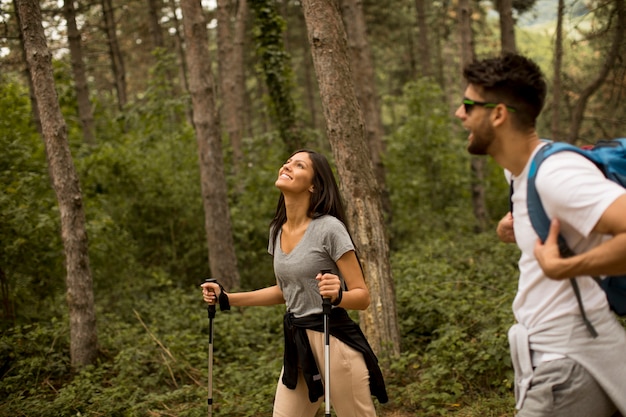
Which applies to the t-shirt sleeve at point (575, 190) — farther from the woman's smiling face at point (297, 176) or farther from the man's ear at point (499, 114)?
the woman's smiling face at point (297, 176)

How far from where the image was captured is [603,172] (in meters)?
2.62

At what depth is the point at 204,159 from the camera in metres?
11.8

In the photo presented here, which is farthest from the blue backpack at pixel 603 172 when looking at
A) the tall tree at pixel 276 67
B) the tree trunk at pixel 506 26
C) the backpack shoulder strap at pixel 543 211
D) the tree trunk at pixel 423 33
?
the tree trunk at pixel 423 33

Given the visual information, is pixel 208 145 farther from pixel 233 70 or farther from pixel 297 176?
pixel 297 176

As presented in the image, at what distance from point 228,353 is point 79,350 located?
1946mm

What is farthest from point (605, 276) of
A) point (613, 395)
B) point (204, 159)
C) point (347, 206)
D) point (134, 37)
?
point (134, 37)

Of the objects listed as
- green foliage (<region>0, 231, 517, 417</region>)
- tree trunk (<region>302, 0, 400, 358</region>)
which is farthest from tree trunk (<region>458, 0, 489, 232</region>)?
tree trunk (<region>302, 0, 400, 358</region>)

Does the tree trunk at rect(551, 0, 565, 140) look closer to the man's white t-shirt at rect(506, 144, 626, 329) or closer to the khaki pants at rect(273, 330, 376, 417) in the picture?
the khaki pants at rect(273, 330, 376, 417)

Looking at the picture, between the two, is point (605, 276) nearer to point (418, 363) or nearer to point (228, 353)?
point (418, 363)

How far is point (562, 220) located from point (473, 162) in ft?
51.5

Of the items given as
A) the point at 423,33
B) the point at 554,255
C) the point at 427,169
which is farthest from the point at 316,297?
the point at 423,33

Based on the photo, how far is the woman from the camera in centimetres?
399

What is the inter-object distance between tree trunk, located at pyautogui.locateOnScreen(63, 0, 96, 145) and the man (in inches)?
571

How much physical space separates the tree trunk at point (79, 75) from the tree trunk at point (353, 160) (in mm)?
10434
